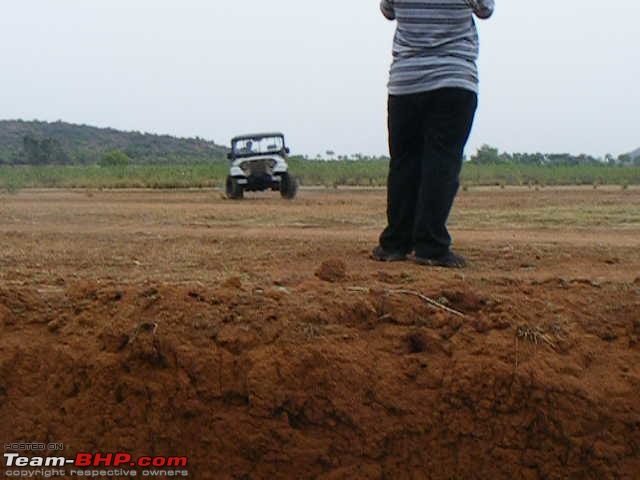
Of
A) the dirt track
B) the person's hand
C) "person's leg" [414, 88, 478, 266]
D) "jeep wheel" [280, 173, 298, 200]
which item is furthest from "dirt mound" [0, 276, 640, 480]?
"jeep wheel" [280, 173, 298, 200]

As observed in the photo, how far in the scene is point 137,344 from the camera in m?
2.69

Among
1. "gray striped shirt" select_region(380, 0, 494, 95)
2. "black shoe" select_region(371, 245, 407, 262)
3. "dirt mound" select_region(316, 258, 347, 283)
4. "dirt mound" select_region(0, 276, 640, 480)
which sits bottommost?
"dirt mound" select_region(0, 276, 640, 480)

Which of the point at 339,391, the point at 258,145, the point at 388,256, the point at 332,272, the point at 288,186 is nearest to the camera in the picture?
the point at 339,391

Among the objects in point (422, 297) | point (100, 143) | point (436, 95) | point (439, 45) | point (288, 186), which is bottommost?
point (288, 186)

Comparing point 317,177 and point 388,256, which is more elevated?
point 388,256

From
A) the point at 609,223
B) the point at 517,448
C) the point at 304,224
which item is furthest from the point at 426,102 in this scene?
the point at 609,223

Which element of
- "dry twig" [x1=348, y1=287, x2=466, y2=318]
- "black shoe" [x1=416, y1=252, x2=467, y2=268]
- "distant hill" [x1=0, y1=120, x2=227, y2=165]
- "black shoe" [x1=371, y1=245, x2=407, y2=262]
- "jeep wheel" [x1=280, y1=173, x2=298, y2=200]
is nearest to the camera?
"dry twig" [x1=348, y1=287, x2=466, y2=318]

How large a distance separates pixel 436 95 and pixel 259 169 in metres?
11.9

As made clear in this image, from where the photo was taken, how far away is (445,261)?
3990 mm

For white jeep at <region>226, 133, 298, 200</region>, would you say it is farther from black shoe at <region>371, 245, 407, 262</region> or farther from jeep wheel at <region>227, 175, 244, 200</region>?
black shoe at <region>371, 245, 407, 262</region>

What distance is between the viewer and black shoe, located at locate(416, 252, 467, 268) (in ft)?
13.0

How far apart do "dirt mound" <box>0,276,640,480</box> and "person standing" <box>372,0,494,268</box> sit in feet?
4.40

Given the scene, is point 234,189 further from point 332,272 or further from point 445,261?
point 332,272

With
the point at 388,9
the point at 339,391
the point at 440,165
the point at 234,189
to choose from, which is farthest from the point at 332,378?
the point at 234,189
